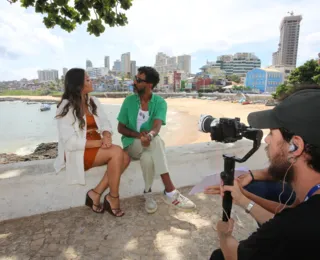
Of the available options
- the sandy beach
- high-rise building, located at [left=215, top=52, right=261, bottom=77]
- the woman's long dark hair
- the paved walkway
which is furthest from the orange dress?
high-rise building, located at [left=215, top=52, right=261, bottom=77]

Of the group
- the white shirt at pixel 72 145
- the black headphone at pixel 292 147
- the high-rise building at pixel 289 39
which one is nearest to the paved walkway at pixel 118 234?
the white shirt at pixel 72 145

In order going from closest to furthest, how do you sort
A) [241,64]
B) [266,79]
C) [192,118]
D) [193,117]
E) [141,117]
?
[141,117] < [192,118] < [193,117] < [266,79] < [241,64]

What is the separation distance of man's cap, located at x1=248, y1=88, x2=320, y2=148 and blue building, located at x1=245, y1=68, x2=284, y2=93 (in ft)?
205

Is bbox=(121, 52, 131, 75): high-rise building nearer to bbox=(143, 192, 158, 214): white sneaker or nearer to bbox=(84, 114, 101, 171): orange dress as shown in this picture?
bbox=(84, 114, 101, 171): orange dress

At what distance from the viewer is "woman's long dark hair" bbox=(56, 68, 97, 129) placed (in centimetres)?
218

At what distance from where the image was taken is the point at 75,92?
225 cm

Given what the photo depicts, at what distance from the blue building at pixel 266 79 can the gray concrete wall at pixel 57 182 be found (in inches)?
2393

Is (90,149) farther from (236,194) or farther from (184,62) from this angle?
(184,62)

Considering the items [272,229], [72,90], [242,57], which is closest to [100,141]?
[72,90]

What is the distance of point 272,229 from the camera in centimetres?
75

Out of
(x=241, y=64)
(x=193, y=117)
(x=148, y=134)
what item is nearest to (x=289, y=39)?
(x=241, y=64)

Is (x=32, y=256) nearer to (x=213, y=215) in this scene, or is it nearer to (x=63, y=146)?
(x=63, y=146)

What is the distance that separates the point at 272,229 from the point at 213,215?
5.19ft

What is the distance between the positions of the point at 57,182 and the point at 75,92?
81cm
